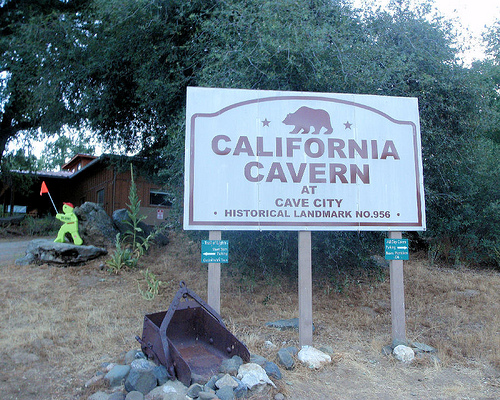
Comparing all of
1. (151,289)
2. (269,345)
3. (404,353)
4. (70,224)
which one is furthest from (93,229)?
(404,353)

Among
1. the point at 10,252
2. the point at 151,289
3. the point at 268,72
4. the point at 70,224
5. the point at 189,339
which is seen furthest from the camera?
the point at 10,252

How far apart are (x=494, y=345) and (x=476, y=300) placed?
2400 millimetres

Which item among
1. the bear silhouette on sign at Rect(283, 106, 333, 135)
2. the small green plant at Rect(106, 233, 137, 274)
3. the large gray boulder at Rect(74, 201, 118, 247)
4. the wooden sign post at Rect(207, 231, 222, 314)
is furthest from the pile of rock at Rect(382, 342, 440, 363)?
the large gray boulder at Rect(74, 201, 118, 247)

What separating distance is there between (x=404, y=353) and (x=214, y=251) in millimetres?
2620

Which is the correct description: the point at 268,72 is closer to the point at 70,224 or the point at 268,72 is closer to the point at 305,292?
the point at 305,292

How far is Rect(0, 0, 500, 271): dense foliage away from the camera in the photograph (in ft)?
23.8

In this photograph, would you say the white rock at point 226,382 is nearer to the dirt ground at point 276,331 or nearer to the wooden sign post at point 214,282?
the dirt ground at point 276,331

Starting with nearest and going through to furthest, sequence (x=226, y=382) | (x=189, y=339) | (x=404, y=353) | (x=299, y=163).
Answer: (x=226, y=382) < (x=189, y=339) < (x=404, y=353) < (x=299, y=163)

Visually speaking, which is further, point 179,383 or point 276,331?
point 276,331

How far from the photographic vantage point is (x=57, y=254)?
9008 mm

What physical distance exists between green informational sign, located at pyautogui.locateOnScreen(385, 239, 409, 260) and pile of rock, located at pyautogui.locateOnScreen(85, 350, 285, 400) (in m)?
2.29

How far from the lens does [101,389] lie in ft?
13.4

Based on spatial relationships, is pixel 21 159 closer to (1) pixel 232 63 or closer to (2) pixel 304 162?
(1) pixel 232 63

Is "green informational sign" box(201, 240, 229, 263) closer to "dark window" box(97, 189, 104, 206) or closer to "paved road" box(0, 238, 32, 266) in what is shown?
"paved road" box(0, 238, 32, 266)
